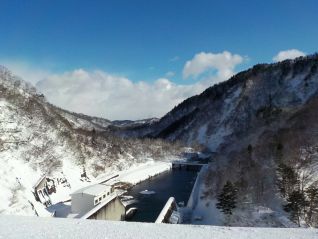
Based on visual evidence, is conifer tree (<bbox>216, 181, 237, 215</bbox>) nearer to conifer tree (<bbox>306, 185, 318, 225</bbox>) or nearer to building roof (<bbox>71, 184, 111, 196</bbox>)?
conifer tree (<bbox>306, 185, 318, 225</bbox>)

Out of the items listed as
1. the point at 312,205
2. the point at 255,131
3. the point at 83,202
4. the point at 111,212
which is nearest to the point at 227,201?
the point at 312,205

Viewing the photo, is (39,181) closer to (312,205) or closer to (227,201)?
(227,201)

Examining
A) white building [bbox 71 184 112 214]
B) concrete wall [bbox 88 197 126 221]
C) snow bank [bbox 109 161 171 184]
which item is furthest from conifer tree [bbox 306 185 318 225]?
snow bank [bbox 109 161 171 184]

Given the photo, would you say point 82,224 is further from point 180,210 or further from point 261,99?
point 261,99

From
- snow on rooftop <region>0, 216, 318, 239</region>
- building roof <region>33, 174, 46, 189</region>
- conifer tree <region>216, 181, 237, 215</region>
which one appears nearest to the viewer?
snow on rooftop <region>0, 216, 318, 239</region>

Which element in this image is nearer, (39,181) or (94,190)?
(94,190)

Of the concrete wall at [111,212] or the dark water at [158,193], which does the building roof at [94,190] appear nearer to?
the concrete wall at [111,212]
